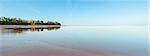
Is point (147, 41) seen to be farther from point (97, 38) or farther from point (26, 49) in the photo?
point (26, 49)

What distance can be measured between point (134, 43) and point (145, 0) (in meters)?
0.75

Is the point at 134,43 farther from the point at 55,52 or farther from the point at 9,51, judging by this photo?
the point at 9,51

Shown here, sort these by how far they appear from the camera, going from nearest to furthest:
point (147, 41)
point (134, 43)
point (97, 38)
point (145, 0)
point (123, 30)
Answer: point (145, 0) → point (147, 41) → point (134, 43) → point (97, 38) → point (123, 30)

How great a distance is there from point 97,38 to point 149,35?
941 millimetres

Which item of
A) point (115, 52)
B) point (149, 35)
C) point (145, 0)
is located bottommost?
point (115, 52)

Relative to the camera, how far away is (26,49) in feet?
7.94

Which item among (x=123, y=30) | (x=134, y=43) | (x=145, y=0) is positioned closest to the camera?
(x=145, y=0)

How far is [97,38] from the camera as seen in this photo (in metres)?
3.30

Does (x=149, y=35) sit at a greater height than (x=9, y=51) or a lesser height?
greater

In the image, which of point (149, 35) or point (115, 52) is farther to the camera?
point (149, 35)

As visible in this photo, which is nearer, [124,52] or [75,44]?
[124,52]

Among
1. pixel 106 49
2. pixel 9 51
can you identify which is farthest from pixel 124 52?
pixel 9 51

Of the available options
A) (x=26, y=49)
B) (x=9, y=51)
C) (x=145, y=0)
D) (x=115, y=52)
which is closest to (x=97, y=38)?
(x=115, y=52)

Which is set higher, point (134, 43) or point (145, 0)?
point (145, 0)
